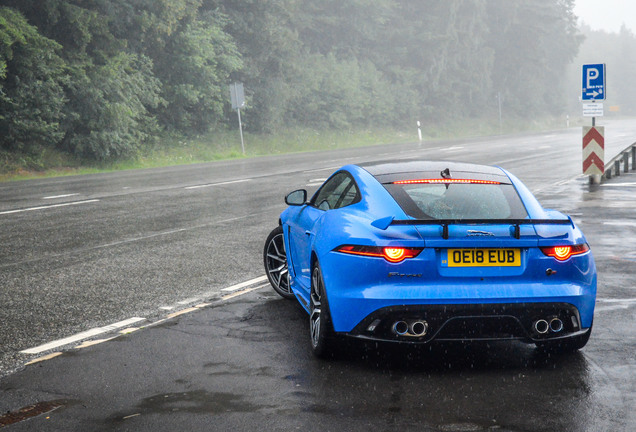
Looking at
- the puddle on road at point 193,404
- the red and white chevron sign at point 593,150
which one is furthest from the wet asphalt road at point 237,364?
the red and white chevron sign at point 593,150

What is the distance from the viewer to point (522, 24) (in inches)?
3022

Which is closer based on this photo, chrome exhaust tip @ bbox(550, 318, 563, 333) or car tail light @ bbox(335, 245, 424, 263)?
car tail light @ bbox(335, 245, 424, 263)

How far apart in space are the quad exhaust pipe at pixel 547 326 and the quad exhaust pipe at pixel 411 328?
27.0 inches

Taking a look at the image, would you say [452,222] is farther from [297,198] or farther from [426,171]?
[297,198]

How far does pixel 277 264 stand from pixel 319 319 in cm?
218

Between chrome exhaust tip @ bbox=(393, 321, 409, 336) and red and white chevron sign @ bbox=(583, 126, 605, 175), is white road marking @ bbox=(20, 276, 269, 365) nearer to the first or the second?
chrome exhaust tip @ bbox=(393, 321, 409, 336)

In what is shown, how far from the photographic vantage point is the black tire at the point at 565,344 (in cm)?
501

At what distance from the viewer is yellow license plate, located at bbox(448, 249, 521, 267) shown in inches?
189

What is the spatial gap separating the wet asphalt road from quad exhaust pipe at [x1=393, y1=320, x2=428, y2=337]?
290 millimetres

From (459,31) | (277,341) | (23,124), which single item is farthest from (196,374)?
(459,31)

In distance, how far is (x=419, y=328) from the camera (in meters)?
4.76

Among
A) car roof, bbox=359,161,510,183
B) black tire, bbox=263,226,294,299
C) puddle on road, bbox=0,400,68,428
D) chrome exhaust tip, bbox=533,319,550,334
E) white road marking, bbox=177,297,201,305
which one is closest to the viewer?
puddle on road, bbox=0,400,68,428

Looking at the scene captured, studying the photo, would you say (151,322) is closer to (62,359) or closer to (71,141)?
(62,359)

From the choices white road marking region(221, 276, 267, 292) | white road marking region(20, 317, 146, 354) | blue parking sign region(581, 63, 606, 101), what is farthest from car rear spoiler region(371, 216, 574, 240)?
blue parking sign region(581, 63, 606, 101)
